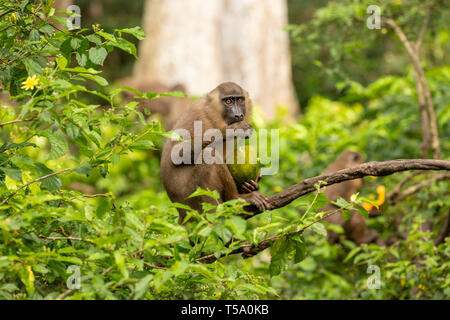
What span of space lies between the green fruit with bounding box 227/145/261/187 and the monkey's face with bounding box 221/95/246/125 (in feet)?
1.55

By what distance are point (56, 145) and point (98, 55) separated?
2.01 feet

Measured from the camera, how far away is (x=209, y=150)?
4.34 metres

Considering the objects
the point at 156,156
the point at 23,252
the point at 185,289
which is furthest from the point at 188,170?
the point at 156,156

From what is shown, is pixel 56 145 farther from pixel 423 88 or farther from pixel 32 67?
pixel 423 88

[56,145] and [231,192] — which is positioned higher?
[56,145]

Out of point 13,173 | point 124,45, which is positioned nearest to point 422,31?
point 124,45

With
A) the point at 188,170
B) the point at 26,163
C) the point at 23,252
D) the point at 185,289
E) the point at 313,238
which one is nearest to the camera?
the point at 23,252

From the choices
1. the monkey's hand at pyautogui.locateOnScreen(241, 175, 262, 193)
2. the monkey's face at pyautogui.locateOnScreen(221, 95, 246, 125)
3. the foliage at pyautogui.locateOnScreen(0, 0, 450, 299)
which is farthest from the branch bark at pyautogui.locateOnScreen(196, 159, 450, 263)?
the monkey's face at pyautogui.locateOnScreen(221, 95, 246, 125)

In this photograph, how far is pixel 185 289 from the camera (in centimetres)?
333

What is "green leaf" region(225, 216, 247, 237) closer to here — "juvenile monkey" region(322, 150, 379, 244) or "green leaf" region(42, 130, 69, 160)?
"green leaf" region(42, 130, 69, 160)

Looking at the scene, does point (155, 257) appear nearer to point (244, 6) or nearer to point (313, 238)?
point (313, 238)

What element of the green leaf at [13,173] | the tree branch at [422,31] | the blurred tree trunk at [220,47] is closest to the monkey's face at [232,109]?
the green leaf at [13,173]

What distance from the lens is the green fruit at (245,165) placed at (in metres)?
4.21

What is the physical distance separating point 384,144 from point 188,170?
4985mm
